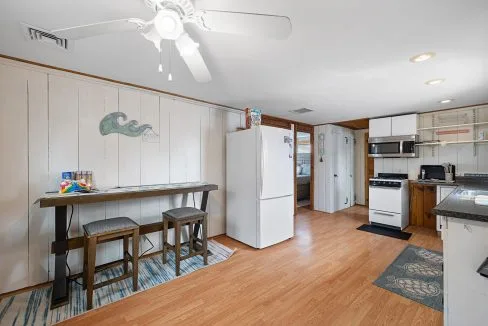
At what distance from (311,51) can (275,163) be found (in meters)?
1.60

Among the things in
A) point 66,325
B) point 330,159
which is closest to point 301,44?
point 66,325

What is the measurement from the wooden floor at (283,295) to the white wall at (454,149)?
66.0 inches

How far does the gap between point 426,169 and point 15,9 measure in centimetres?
564

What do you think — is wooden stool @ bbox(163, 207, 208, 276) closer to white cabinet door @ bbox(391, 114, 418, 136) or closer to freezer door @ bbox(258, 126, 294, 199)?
freezer door @ bbox(258, 126, 294, 199)

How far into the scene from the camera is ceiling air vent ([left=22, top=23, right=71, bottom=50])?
1.49 metres

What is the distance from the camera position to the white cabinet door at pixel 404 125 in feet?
12.9

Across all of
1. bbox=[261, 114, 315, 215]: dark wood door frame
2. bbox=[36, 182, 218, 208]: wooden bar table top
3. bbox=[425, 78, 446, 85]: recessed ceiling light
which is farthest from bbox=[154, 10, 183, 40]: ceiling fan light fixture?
bbox=[261, 114, 315, 215]: dark wood door frame

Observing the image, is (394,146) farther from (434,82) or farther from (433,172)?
(434,82)

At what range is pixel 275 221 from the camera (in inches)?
123

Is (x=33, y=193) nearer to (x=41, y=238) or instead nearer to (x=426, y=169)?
(x=41, y=238)

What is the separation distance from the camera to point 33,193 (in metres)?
2.10

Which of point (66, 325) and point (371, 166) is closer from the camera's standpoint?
point (66, 325)

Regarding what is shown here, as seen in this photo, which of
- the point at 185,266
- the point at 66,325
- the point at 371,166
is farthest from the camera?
the point at 371,166

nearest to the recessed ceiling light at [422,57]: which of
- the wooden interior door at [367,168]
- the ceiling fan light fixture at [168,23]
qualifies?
the ceiling fan light fixture at [168,23]
